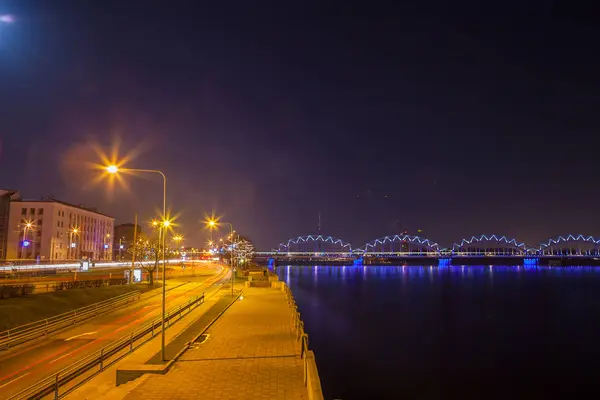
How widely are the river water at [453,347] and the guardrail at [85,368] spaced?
9853 millimetres

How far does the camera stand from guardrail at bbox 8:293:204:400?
1259 cm

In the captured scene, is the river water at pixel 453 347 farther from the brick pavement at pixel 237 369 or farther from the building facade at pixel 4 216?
the building facade at pixel 4 216

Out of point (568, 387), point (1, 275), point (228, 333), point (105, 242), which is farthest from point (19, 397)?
point (105, 242)

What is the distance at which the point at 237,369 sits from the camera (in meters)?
14.4

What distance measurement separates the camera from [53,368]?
16.5 meters

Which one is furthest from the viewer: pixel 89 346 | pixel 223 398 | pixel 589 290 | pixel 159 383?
pixel 589 290

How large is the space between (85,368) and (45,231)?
7654 centimetres

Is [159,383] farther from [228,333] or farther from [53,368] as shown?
[228,333]

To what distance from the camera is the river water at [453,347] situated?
26.2 metres

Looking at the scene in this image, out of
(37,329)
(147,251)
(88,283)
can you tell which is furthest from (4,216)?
(37,329)

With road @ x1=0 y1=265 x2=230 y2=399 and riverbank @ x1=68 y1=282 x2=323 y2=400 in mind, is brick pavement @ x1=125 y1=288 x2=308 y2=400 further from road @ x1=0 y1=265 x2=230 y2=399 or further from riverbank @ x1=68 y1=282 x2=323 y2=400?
road @ x1=0 y1=265 x2=230 y2=399

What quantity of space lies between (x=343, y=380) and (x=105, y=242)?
98518 mm

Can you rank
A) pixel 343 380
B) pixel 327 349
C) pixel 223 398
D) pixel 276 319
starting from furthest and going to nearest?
pixel 327 349 < pixel 343 380 < pixel 276 319 < pixel 223 398

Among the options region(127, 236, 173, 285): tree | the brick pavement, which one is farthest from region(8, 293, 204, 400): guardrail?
region(127, 236, 173, 285): tree
